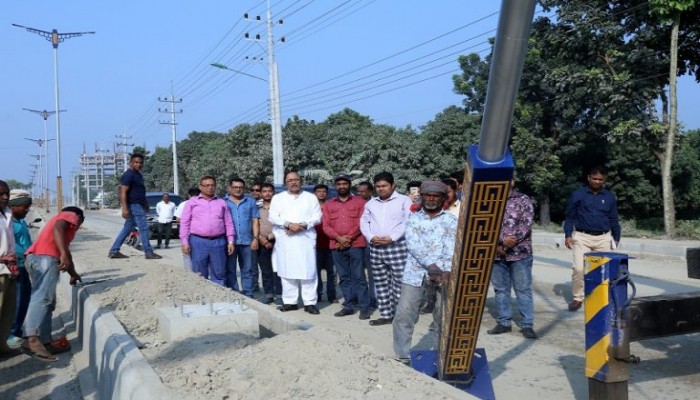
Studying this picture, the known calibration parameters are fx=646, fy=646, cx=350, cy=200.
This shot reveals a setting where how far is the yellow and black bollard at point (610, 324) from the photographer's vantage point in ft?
12.3

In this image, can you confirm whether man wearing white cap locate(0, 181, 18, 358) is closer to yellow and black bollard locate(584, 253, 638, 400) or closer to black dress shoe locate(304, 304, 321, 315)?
black dress shoe locate(304, 304, 321, 315)

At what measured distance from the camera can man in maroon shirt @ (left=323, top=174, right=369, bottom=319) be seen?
8.28 metres

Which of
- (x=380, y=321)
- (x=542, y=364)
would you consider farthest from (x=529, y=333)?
(x=380, y=321)

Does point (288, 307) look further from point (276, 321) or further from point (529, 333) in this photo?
point (529, 333)

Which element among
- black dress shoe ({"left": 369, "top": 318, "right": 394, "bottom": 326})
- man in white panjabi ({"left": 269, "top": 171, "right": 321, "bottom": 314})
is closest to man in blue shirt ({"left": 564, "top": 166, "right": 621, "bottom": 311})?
black dress shoe ({"left": 369, "top": 318, "right": 394, "bottom": 326})

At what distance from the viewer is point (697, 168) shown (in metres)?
37.1

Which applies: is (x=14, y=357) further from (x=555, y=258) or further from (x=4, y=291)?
(x=555, y=258)

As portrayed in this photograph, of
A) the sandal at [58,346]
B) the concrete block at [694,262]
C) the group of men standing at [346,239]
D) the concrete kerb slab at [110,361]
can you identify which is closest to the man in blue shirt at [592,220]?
the group of men standing at [346,239]

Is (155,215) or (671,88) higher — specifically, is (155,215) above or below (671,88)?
below

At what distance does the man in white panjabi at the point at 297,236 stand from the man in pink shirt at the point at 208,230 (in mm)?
697

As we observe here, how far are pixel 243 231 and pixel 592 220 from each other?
15.2ft

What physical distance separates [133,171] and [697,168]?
35268 millimetres

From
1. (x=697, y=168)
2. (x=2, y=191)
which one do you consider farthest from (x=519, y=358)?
(x=697, y=168)

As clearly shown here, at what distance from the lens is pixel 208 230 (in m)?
8.59
